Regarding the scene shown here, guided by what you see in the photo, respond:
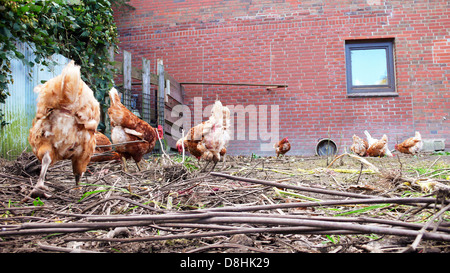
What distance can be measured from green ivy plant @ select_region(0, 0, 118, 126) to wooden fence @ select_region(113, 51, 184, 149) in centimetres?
37

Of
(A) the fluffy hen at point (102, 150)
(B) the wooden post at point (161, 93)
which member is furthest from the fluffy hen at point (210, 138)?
(B) the wooden post at point (161, 93)

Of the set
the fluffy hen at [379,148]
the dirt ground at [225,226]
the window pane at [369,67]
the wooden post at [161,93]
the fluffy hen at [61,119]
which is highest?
the window pane at [369,67]

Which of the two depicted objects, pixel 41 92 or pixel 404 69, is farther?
pixel 404 69

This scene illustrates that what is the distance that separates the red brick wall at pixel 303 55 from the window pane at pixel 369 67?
1.26 ft

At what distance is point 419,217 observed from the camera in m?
1.33

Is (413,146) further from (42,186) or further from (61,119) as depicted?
A: (42,186)

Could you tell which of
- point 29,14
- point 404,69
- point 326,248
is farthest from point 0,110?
point 404,69

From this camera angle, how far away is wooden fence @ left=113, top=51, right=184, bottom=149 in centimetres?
534

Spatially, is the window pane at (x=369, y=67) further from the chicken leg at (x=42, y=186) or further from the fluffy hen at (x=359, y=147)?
the chicken leg at (x=42, y=186)

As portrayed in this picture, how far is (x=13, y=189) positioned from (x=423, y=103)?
9.20m

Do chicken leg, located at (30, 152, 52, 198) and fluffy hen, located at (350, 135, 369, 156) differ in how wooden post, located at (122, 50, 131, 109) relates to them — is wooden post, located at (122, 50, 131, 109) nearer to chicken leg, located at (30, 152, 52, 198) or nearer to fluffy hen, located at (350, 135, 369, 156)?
Answer: chicken leg, located at (30, 152, 52, 198)

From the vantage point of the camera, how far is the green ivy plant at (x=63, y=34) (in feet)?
10.2
